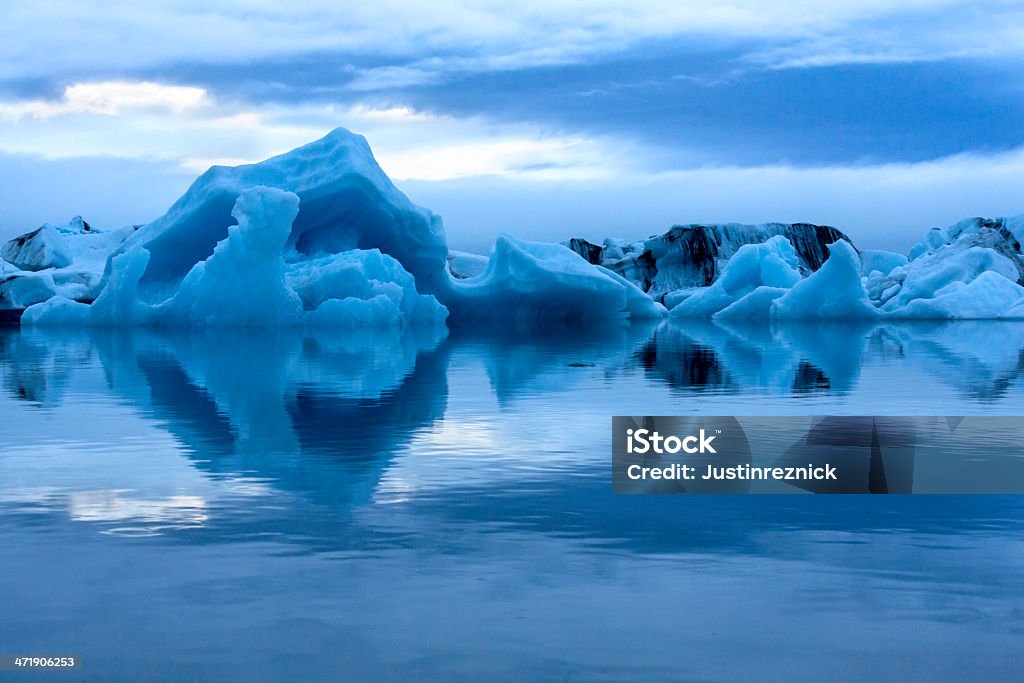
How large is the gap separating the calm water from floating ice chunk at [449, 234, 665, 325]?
21.5 meters

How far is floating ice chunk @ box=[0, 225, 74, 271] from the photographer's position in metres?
42.9

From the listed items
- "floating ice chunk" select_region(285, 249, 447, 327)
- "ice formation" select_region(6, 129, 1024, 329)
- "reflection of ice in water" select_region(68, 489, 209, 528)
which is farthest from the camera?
"floating ice chunk" select_region(285, 249, 447, 327)

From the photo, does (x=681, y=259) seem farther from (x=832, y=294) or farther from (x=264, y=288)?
(x=264, y=288)

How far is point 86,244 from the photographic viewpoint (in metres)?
45.3

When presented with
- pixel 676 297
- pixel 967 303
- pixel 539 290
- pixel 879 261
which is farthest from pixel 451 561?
pixel 879 261

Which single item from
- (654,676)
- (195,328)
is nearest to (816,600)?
(654,676)

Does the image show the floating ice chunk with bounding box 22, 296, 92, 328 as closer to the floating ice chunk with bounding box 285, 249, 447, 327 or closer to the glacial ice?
the glacial ice

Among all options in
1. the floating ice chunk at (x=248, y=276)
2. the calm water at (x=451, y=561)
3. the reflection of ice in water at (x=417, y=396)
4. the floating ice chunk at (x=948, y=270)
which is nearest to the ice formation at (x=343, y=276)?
the floating ice chunk at (x=248, y=276)

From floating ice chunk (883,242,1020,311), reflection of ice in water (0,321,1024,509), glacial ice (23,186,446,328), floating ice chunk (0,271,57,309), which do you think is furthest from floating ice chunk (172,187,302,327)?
floating ice chunk (883,242,1020,311)

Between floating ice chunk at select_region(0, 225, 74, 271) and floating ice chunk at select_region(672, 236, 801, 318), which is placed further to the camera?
floating ice chunk at select_region(0, 225, 74, 271)

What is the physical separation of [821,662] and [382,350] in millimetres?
15652

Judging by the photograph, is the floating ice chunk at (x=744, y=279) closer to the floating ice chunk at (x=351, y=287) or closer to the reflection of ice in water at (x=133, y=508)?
the floating ice chunk at (x=351, y=287)

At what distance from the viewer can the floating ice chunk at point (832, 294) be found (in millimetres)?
33750

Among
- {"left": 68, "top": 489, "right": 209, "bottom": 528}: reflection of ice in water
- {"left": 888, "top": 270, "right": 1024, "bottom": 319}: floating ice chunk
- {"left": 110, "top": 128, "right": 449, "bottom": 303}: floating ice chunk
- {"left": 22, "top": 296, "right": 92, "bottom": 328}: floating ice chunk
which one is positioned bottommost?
{"left": 888, "top": 270, "right": 1024, "bottom": 319}: floating ice chunk
